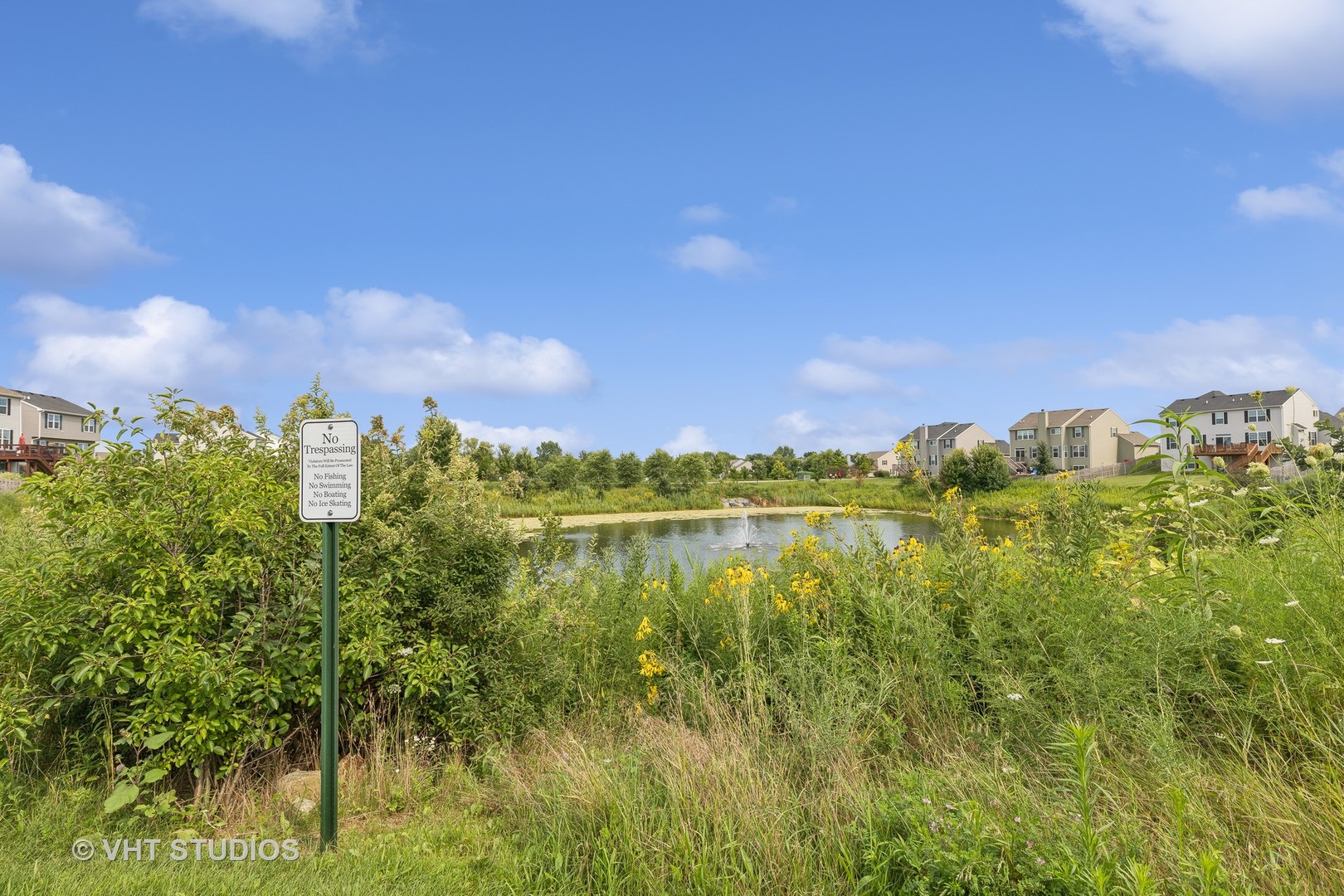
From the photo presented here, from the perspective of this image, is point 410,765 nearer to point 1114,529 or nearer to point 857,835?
point 857,835

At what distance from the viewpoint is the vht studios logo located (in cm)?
404

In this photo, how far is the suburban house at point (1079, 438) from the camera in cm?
7556

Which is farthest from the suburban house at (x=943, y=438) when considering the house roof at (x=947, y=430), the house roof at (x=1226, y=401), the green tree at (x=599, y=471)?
the green tree at (x=599, y=471)

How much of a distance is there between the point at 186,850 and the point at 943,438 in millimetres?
87265

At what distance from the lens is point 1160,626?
410 cm

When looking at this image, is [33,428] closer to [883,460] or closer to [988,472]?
[988,472]

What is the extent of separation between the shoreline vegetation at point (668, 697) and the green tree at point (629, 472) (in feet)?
152

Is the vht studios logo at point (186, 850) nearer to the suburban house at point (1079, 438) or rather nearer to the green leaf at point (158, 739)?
the green leaf at point (158, 739)

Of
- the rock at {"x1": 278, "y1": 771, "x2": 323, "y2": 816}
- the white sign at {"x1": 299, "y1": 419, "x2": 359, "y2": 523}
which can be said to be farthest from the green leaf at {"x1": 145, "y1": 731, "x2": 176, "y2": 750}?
the white sign at {"x1": 299, "y1": 419, "x2": 359, "y2": 523}

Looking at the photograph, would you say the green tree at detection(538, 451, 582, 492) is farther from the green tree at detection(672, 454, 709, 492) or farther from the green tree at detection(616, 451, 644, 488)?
the green tree at detection(672, 454, 709, 492)

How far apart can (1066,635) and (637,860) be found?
8.69ft

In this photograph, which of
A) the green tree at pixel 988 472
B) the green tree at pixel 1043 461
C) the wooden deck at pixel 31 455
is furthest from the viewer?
the green tree at pixel 1043 461

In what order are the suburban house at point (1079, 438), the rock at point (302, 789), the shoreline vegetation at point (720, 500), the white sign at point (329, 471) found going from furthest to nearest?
1. the suburban house at point (1079, 438)
2. the shoreline vegetation at point (720, 500)
3. the rock at point (302, 789)
4. the white sign at point (329, 471)

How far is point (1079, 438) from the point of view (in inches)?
3012
